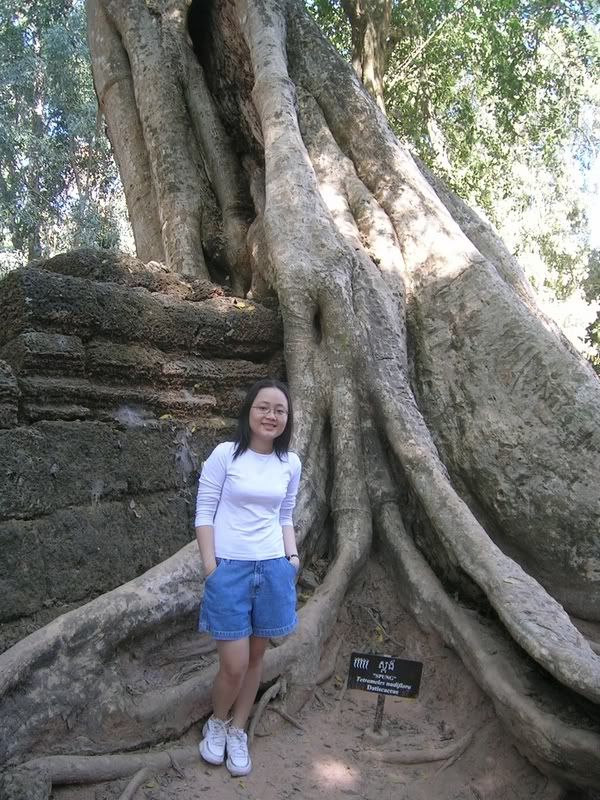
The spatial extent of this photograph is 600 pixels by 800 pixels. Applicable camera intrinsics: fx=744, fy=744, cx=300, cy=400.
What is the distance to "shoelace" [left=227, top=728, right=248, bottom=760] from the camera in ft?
7.82

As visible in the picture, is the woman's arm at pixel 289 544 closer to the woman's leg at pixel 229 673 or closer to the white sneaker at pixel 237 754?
the woman's leg at pixel 229 673

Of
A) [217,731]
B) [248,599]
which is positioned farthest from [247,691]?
[248,599]

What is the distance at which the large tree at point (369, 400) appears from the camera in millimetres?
2414

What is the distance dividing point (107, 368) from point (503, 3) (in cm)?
716

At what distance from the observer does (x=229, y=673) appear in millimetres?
2330

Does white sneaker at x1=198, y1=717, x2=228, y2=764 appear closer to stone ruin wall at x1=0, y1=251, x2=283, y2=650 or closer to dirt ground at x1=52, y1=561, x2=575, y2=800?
dirt ground at x1=52, y1=561, x2=575, y2=800

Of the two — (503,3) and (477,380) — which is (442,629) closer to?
(477,380)

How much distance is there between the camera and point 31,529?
8.56 feet

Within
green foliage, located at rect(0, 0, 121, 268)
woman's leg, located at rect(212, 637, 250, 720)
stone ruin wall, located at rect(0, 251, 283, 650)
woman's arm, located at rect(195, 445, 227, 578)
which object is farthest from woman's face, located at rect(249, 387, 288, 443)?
green foliage, located at rect(0, 0, 121, 268)

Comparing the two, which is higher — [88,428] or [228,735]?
[88,428]

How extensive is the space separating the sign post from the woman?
368mm

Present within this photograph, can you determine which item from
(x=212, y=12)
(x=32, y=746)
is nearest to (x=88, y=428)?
(x=32, y=746)

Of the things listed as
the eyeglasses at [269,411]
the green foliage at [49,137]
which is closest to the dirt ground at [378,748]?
the eyeglasses at [269,411]

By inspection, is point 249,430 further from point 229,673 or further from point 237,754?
point 237,754
